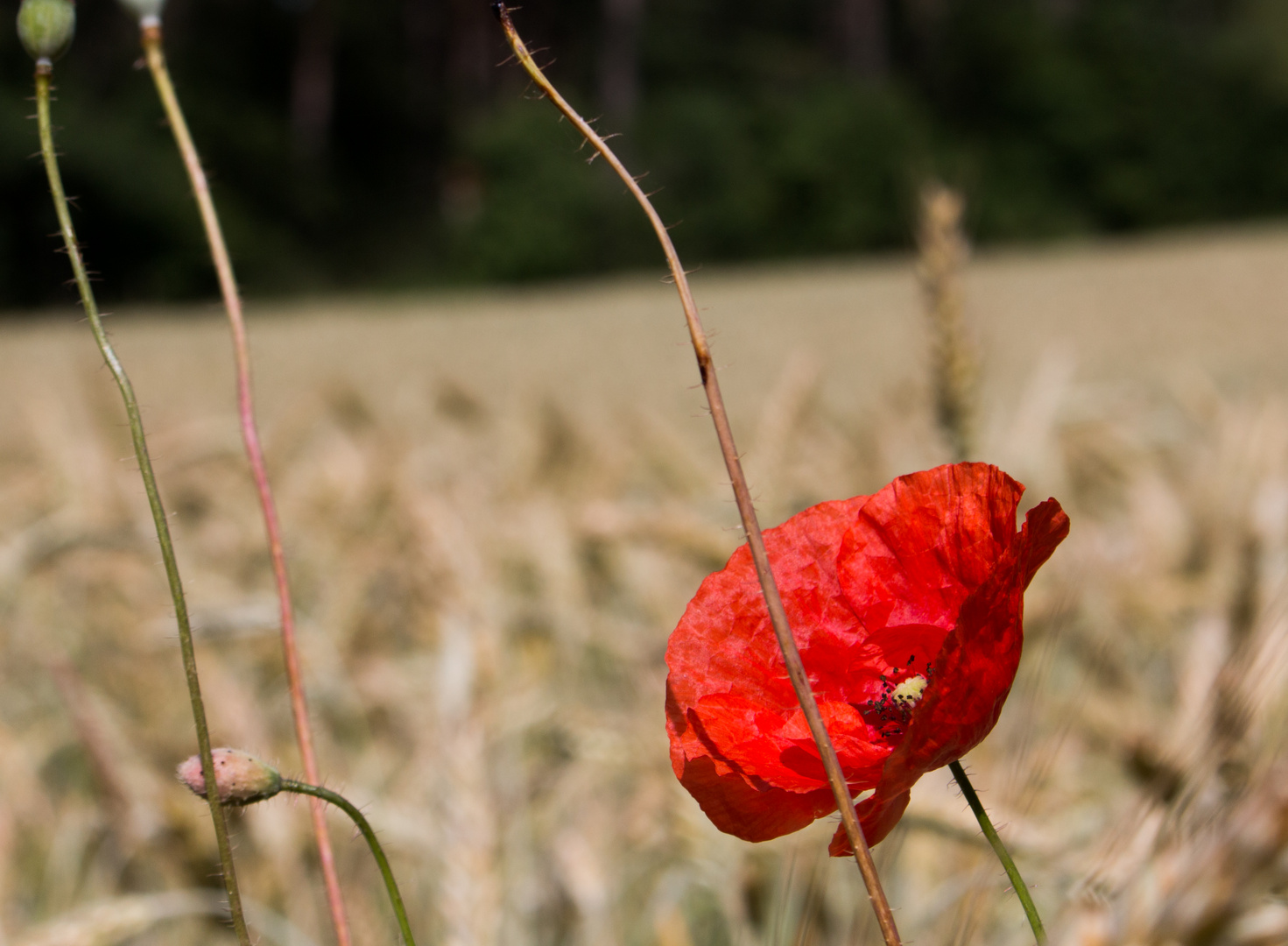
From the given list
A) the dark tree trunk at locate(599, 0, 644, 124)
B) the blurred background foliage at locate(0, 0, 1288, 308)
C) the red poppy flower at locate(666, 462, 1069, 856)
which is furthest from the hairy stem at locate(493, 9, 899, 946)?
the dark tree trunk at locate(599, 0, 644, 124)

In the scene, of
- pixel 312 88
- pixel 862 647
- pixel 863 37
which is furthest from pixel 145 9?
pixel 863 37

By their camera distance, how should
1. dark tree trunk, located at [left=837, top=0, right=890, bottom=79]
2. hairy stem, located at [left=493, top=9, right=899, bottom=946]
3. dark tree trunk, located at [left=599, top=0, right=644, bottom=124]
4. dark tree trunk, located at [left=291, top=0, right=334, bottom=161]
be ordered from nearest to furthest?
hairy stem, located at [left=493, top=9, right=899, bottom=946] → dark tree trunk, located at [left=599, top=0, right=644, bottom=124] → dark tree trunk, located at [left=291, top=0, right=334, bottom=161] → dark tree trunk, located at [left=837, top=0, right=890, bottom=79]

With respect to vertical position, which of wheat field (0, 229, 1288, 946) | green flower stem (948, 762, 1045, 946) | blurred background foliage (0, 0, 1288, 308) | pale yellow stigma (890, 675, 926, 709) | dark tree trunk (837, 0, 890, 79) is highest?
dark tree trunk (837, 0, 890, 79)

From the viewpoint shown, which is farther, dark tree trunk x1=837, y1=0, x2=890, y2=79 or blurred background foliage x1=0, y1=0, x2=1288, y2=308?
dark tree trunk x1=837, y1=0, x2=890, y2=79

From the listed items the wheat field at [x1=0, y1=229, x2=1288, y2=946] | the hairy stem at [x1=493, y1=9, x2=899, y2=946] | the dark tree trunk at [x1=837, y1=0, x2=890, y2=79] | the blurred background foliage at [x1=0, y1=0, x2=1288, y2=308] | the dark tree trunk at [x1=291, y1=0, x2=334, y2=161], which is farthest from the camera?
the dark tree trunk at [x1=837, y1=0, x2=890, y2=79]

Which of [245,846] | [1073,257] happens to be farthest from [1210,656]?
[1073,257]

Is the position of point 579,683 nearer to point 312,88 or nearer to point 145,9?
point 145,9

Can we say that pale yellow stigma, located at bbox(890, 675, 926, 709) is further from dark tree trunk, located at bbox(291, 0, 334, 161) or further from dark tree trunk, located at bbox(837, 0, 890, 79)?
dark tree trunk, located at bbox(837, 0, 890, 79)

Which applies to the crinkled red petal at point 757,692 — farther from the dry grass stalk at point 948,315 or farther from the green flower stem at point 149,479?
the dry grass stalk at point 948,315
